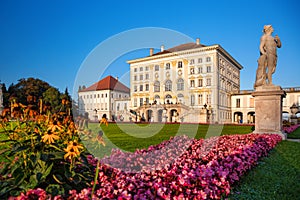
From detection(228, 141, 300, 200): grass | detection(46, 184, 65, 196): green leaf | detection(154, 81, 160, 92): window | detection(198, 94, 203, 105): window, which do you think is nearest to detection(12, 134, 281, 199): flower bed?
detection(46, 184, 65, 196): green leaf

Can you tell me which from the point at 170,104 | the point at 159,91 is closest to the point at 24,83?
the point at 159,91

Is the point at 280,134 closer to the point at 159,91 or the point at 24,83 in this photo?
the point at 159,91

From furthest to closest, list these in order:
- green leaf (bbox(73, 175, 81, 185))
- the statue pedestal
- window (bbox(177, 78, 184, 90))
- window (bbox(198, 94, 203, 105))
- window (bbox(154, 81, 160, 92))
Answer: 1. window (bbox(154, 81, 160, 92))
2. window (bbox(177, 78, 184, 90))
3. window (bbox(198, 94, 203, 105))
4. the statue pedestal
5. green leaf (bbox(73, 175, 81, 185))

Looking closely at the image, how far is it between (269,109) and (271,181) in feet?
19.1

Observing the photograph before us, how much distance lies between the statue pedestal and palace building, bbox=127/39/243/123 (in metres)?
30.7

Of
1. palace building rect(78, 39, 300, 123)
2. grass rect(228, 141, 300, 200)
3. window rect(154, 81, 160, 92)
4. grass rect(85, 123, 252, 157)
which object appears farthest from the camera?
window rect(154, 81, 160, 92)

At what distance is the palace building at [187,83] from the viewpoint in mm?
43747

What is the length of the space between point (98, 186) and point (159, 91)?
48.0 metres

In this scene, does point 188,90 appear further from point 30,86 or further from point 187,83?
point 30,86

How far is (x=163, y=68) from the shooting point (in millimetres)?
49406

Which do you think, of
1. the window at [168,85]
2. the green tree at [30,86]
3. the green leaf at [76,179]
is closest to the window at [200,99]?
the window at [168,85]

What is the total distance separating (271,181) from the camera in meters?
3.83

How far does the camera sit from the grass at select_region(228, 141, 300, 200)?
323cm

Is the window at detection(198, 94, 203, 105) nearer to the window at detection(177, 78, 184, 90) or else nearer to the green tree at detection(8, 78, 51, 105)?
the window at detection(177, 78, 184, 90)
